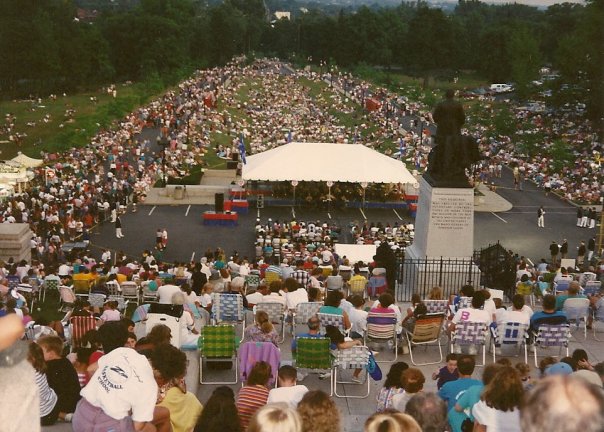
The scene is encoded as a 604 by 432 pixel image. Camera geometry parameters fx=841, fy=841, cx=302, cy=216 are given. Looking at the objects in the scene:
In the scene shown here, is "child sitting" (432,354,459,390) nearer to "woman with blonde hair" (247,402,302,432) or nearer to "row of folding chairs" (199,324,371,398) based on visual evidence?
"row of folding chairs" (199,324,371,398)

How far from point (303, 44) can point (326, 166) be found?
479ft

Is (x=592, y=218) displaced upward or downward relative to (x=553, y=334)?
upward

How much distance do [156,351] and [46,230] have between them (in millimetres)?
28316

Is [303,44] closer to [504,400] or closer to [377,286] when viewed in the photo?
[377,286]

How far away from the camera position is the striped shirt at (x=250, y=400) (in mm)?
8664

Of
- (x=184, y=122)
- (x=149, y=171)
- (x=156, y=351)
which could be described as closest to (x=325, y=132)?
(x=184, y=122)

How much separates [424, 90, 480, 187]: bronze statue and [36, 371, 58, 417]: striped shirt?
39.3 feet

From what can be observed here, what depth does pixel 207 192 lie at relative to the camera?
1820 inches

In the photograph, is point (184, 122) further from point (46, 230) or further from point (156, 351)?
point (156, 351)

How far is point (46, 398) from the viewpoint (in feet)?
28.7

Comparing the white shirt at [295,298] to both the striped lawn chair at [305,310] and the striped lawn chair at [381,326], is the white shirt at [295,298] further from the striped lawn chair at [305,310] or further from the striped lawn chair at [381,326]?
the striped lawn chair at [381,326]

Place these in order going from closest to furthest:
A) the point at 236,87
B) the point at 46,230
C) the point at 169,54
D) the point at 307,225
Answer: the point at 46,230 → the point at 307,225 → the point at 236,87 → the point at 169,54

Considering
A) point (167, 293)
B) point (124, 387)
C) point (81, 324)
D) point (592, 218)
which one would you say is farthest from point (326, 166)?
point (124, 387)

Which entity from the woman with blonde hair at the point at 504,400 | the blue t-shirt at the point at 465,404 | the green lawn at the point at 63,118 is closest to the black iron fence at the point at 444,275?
the blue t-shirt at the point at 465,404
